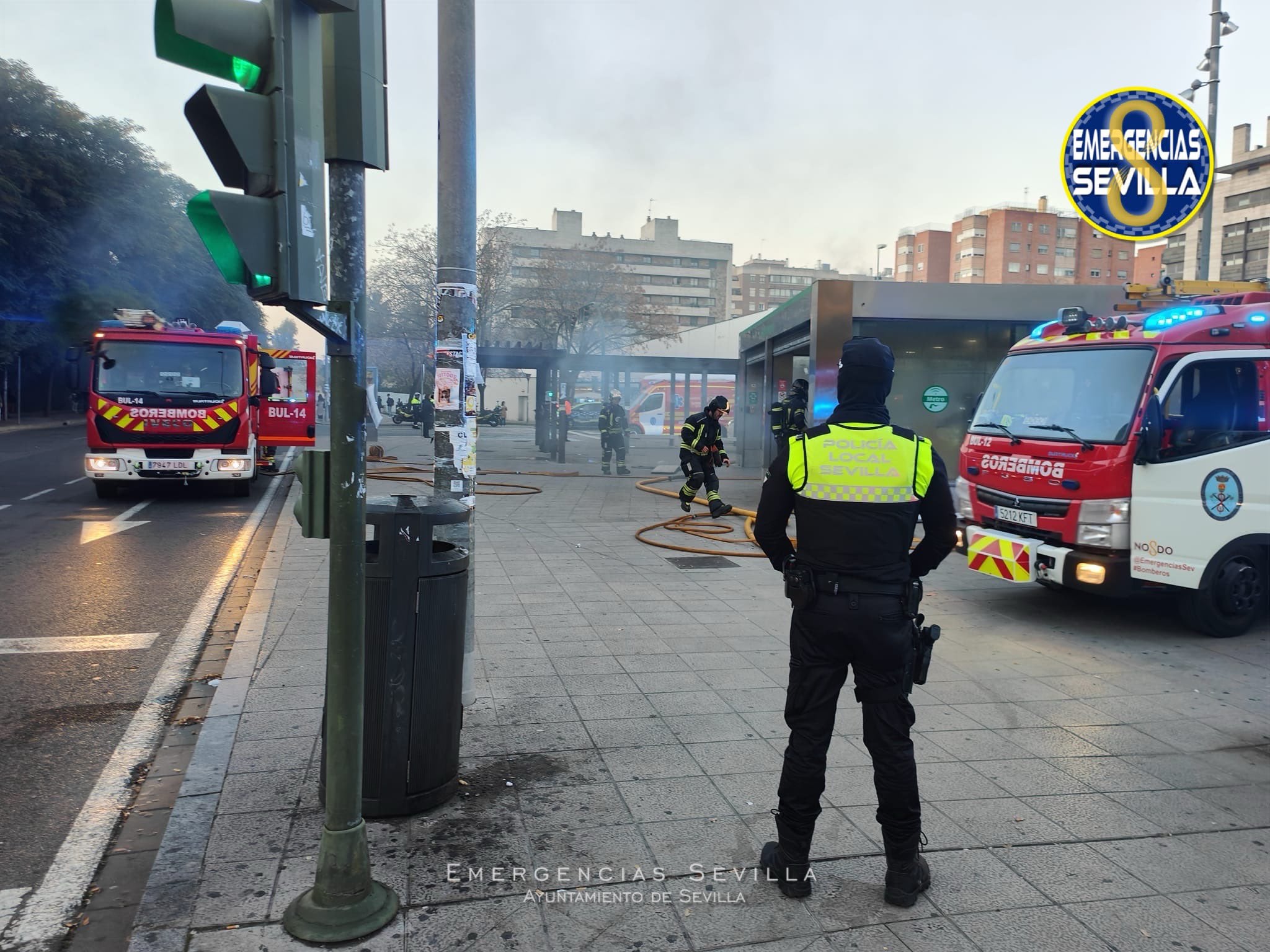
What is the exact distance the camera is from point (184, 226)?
41.7 metres

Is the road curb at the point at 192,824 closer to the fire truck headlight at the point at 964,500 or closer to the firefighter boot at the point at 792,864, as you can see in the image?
the firefighter boot at the point at 792,864

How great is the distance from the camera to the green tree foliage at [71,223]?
3194cm

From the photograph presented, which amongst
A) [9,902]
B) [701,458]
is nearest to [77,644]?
[9,902]

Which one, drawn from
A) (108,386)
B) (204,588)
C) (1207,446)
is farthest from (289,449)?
(1207,446)

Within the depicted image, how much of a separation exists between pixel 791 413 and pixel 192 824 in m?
11.4

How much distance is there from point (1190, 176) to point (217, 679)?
37.7 ft

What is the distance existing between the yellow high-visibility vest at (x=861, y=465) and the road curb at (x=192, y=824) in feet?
8.18

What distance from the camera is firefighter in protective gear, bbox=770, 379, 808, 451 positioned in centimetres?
1367

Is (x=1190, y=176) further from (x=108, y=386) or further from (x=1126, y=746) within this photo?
(x=108, y=386)

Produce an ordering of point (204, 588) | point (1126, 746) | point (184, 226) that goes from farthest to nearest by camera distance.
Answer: point (184, 226)
point (204, 588)
point (1126, 746)

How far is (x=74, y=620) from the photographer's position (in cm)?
682

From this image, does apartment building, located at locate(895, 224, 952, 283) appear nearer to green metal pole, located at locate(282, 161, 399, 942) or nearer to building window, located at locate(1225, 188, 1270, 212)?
building window, located at locate(1225, 188, 1270, 212)

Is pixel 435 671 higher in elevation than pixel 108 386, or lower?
lower

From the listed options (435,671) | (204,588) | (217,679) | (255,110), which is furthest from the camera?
(204,588)
